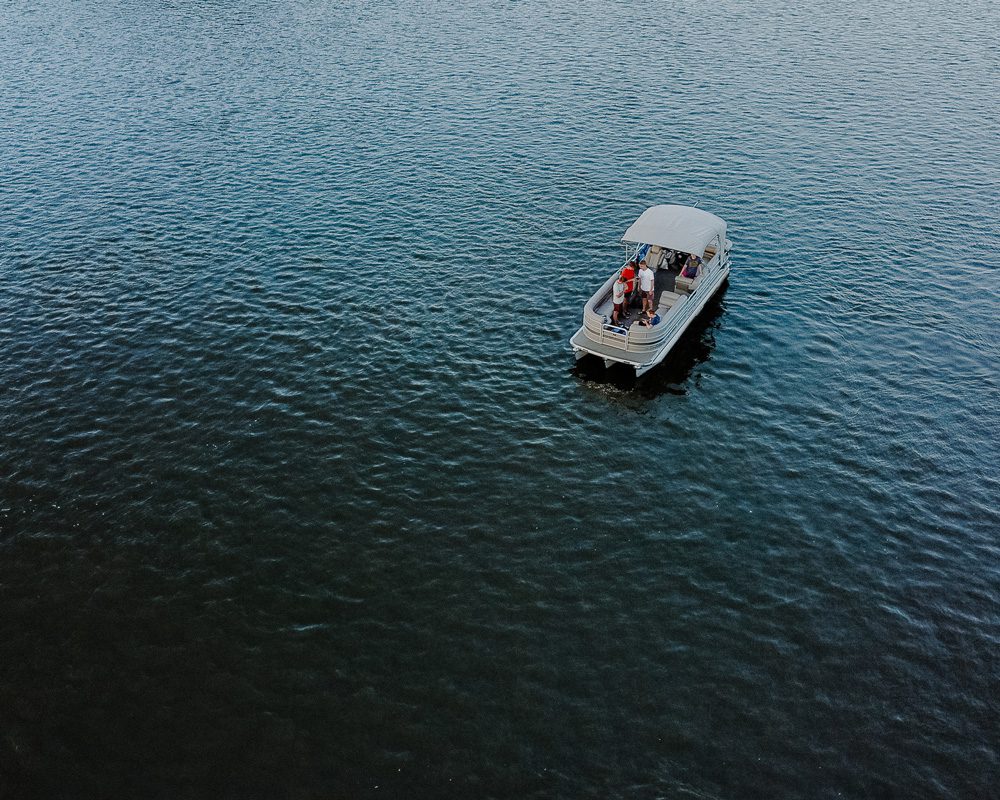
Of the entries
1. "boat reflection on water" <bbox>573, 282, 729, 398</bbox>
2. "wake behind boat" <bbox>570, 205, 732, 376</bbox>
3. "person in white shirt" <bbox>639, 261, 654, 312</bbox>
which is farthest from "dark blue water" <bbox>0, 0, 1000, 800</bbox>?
"person in white shirt" <bbox>639, 261, 654, 312</bbox>

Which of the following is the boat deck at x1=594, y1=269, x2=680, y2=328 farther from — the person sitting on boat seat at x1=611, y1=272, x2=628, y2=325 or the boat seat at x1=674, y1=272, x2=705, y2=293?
the boat seat at x1=674, y1=272, x2=705, y2=293

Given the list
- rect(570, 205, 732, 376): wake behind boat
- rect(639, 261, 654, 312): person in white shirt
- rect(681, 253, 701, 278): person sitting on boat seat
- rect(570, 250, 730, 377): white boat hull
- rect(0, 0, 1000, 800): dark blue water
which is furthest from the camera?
rect(681, 253, 701, 278): person sitting on boat seat

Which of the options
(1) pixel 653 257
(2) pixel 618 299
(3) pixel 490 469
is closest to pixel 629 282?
(2) pixel 618 299

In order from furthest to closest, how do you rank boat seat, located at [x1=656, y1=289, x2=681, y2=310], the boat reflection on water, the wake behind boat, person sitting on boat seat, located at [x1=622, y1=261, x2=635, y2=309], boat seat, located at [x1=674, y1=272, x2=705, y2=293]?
1. boat seat, located at [x1=674, y1=272, x2=705, y2=293]
2. boat seat, located at [x1=656, y1=289, x2=681, y2=310]
3. person sitting on boat seat, located at [x1=622, y1=261, x2=635, y2=309]
4. the boat reflection on water
5. the wake behind boat

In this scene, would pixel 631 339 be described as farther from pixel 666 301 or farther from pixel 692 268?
pixel 692 268

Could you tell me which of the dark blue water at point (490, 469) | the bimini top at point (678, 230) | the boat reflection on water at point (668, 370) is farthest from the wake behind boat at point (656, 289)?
the dark blue water at point (490, 469)

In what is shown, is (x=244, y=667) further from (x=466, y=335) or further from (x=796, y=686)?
(x=466, y=335)

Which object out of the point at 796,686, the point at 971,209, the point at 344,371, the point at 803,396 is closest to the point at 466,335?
the point at 344,371
